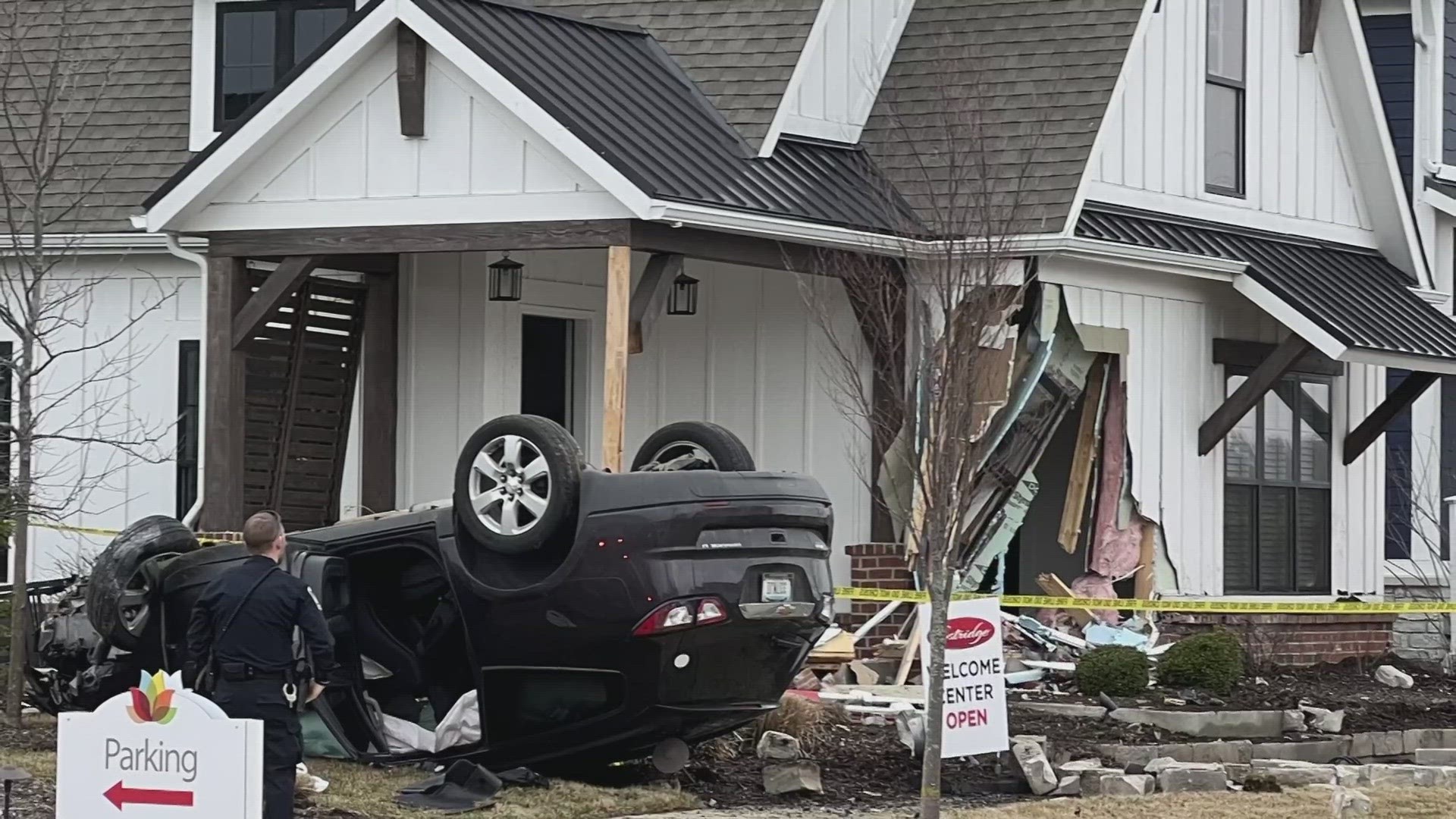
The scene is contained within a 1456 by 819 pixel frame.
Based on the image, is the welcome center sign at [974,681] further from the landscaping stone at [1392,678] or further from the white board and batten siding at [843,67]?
the landscaping stone at [1392,678]

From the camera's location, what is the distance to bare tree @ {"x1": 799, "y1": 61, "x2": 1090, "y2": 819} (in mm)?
15039

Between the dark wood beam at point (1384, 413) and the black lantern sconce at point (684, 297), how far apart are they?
5730 mm

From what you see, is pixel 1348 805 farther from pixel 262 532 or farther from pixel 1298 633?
pixel 1298 633

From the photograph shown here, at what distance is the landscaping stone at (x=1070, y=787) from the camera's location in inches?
527

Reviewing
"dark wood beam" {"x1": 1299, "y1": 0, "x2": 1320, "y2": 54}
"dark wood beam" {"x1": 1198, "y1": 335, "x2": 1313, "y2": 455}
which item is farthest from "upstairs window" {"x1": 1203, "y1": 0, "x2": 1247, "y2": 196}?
"dark wood beam" {"x1": 1198, "y1": 335, "x2": 1313, "y2": 455}

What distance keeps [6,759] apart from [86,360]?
805cm

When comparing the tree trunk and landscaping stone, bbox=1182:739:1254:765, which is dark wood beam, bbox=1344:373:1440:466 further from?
the tree trunk

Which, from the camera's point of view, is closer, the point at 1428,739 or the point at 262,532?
the point at 262,532

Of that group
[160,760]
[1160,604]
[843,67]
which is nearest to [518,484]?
[160,760]

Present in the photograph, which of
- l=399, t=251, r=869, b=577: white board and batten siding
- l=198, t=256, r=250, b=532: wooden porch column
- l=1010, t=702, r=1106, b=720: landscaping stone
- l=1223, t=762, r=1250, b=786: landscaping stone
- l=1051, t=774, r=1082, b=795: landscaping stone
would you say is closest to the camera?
l=1051, t=774, r=1082, b=795: landscaping stone

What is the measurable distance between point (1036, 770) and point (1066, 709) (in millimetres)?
2854

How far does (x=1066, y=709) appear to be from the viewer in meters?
16.2

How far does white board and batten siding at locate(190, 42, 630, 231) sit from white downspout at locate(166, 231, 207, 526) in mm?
459

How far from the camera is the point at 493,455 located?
12445mm
